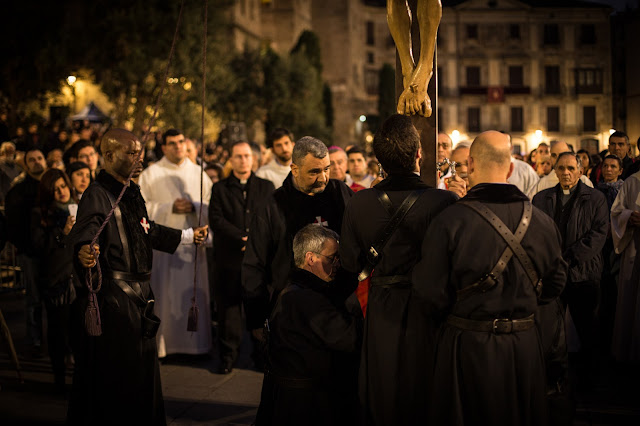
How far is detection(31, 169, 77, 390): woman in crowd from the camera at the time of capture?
276 inches

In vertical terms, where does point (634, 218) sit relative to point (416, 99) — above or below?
below

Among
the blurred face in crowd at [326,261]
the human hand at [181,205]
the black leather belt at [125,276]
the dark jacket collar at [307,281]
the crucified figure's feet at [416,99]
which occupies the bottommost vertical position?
the black leather belt at [125,276]

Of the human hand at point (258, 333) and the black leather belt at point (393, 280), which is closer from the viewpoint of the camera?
the black leather belt at point (393, 280)

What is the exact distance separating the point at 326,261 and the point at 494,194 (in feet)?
3.12

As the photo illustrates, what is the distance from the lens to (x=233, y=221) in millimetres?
7527

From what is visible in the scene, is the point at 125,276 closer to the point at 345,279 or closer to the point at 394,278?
the point at 345,279

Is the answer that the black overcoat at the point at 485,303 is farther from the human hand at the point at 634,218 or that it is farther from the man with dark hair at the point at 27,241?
the man with dark hair at the point at 27,241

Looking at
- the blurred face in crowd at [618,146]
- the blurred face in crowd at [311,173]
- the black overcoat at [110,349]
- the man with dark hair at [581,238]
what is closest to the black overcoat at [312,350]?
the blurred face in crowd at [311,173]

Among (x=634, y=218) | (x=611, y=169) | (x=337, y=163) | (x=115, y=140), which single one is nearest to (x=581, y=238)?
(x=634, y=218)

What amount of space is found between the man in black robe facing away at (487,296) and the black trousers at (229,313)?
392 centimetres

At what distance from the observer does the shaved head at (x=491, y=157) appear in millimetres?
3590

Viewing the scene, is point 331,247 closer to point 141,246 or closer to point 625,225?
point 141,246

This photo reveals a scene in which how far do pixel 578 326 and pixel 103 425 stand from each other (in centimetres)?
417

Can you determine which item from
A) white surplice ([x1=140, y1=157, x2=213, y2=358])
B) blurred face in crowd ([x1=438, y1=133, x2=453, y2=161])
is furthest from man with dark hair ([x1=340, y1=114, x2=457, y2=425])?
blurred face in crowd ([x1=438, y1=133, x2=453, y2=161])
